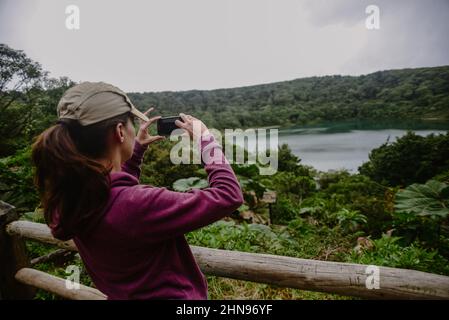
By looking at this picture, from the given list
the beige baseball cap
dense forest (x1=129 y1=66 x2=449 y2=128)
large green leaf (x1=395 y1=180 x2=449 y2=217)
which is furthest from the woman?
dense forest (x1=129 y1=66 x2=449 y2=128)

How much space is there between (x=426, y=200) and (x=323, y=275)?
2.22 m

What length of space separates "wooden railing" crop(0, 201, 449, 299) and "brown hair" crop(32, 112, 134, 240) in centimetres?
90

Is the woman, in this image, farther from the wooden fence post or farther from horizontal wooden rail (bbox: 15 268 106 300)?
the wooden fence post

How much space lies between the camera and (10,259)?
2.39 meters

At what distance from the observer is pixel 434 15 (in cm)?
998

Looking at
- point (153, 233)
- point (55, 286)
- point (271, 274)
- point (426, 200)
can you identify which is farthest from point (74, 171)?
point (426, 200)

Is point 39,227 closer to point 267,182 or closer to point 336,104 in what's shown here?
point 267,182

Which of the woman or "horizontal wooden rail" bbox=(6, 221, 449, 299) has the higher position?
the woman

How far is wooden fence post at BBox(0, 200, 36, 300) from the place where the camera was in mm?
2363

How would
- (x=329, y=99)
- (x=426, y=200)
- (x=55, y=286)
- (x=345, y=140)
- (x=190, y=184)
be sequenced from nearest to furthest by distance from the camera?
(x=55, y=286)
(x=426, y=200)
(x=190, y=184)
(x=345, y=140)
(x=329, y=99)

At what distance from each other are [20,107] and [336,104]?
207ft

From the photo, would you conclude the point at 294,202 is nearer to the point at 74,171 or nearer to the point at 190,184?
the point at 190,184

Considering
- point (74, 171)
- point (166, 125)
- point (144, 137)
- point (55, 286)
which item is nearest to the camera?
point (74, 171)
